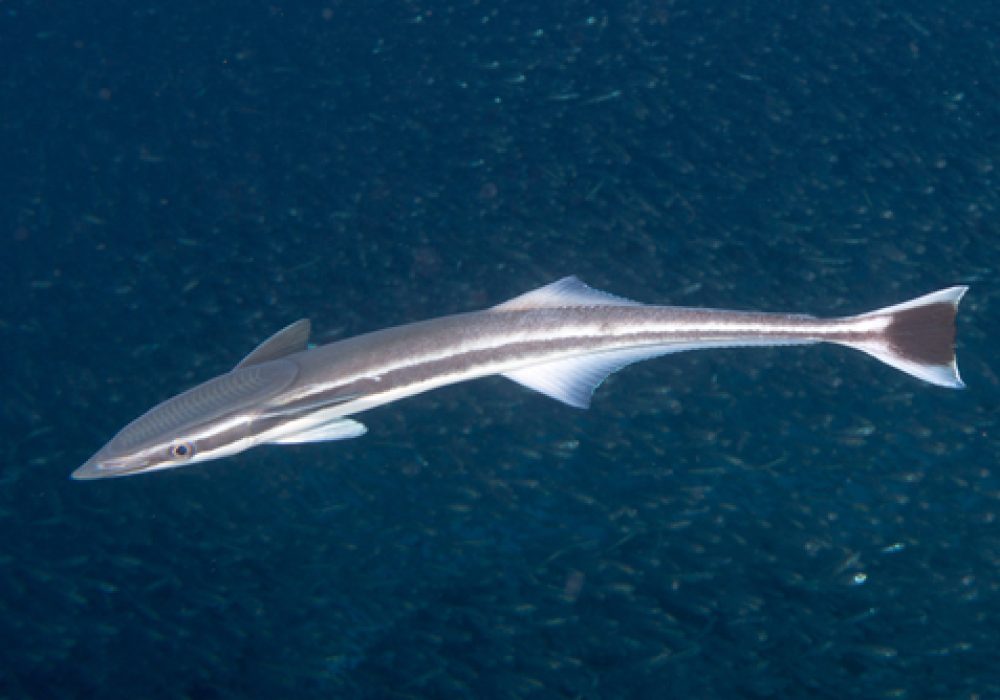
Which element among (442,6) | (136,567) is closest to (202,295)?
(136,567)

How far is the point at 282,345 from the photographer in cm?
346

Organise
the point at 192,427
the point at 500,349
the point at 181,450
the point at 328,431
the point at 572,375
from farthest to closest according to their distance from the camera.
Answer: the point at 572,375 < the point at 328,431 < the point at 500,349 < the point at 181,450 < the point at 192,427

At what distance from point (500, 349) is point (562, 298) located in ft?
1.45

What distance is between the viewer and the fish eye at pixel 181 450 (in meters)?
2.98

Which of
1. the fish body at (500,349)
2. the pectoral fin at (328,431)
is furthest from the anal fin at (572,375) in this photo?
the pectoral fin at (328,431)

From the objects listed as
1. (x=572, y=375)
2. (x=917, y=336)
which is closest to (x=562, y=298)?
(x=572, y=375)

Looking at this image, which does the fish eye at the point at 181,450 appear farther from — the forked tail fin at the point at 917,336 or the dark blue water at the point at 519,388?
the dark blue water at the point at 519,388

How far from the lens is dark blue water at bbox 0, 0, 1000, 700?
6012mm

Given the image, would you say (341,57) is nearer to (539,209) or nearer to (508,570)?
(539,209)

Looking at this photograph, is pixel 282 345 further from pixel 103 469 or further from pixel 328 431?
pixel 103 469

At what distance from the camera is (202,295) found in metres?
6.80

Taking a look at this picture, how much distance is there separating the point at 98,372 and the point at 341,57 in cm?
426

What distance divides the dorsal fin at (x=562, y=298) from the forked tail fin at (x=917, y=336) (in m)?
1.13

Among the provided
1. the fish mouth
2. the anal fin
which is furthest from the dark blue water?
the fish mouth
